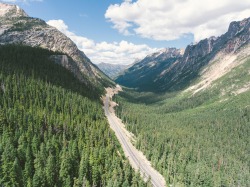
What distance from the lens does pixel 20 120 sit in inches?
5256

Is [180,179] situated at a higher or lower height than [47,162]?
lower

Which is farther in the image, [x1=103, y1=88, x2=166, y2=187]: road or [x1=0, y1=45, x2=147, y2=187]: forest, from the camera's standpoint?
[x1=103, y1=88, x2=166, y2=187]: road

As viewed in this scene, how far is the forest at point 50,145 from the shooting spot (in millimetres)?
94875

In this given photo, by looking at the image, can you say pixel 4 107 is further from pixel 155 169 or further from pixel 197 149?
pixel 197 149

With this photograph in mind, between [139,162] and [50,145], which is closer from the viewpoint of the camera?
[50,145]

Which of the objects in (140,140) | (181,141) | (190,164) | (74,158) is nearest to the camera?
(74,158)

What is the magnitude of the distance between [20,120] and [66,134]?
85.3ft

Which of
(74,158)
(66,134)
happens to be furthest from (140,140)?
(74,158)

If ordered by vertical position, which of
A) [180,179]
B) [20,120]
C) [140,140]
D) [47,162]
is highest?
[20,120]

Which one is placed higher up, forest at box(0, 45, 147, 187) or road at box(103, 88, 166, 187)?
forest at box(0, 45, 147, 187)

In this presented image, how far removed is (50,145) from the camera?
380 ft

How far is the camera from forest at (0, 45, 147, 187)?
311 ft

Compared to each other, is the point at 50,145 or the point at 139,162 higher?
the point at 50,145

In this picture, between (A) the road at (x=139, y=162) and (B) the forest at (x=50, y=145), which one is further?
(A) the road at (x=139, y=162)
